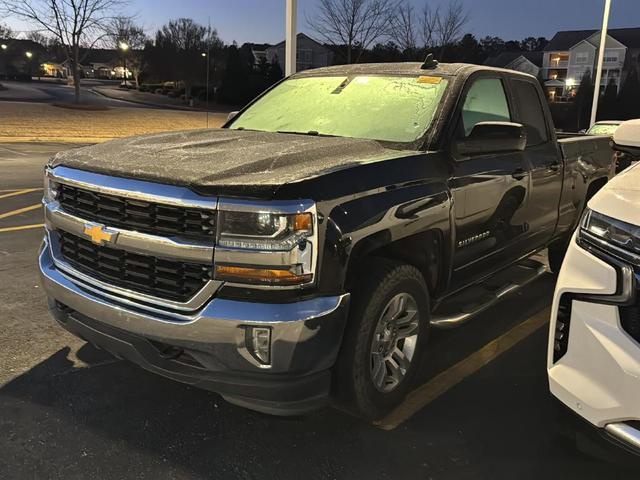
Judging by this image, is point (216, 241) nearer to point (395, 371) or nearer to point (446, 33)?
point (395, 371)

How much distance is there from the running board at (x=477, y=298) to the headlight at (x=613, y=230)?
3.97 feet

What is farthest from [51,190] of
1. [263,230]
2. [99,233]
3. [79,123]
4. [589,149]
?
[79,123]

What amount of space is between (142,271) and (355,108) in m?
2.00

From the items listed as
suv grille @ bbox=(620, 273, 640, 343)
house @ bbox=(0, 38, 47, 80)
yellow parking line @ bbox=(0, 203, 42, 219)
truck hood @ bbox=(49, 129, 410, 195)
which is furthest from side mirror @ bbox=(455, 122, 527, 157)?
house @ bbox=(0, 38, 47, 80)

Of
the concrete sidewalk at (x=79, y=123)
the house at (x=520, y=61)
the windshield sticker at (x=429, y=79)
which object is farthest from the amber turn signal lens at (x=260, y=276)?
the house at (x=520, y=61)

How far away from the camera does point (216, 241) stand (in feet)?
8.22

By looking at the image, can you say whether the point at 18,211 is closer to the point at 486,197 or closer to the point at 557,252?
the point at 486,197

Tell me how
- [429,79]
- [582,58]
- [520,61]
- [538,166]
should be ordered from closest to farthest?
[429,79] < [538,166] < [582,58] < [520,61]

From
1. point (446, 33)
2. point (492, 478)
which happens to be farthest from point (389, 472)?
point (446, 33)

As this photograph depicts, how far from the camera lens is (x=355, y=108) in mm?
4078

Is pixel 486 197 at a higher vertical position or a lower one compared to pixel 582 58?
lower

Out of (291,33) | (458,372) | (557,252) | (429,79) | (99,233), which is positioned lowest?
(458,372)

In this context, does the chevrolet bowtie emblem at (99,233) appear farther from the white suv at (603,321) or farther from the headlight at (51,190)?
the white suv at (603,321)

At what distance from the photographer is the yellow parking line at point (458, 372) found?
3.29 meters
